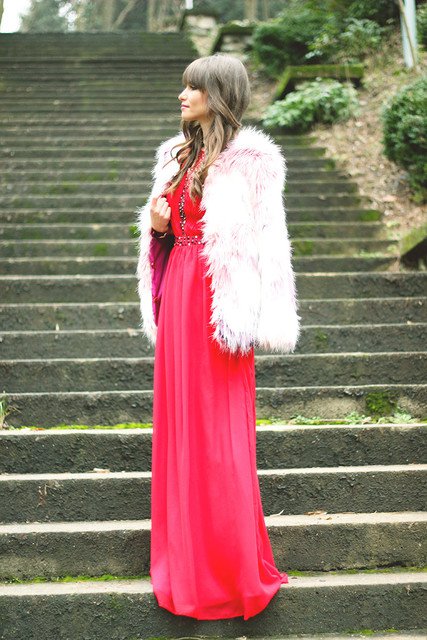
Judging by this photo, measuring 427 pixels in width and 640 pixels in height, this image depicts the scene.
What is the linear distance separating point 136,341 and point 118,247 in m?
1.51

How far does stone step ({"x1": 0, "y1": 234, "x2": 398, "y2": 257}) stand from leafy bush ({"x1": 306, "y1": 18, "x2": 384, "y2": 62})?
471cm

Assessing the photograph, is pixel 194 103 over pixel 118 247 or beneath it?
over

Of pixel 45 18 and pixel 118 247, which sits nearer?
pixel 118 247

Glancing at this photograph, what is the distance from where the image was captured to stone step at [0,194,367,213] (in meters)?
6.89

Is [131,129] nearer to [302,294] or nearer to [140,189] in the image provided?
[140,189]

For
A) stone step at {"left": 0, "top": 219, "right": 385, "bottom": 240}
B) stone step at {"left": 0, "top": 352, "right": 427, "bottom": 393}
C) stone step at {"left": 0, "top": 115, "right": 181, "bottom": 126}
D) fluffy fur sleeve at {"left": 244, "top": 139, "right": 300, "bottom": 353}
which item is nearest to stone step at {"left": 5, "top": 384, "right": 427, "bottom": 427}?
stone step at {"left": 0, "top": 352, "right": 427, "bottom": 393}

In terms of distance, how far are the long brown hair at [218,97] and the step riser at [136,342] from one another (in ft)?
6.39

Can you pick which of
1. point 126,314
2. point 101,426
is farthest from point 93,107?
point 101,426

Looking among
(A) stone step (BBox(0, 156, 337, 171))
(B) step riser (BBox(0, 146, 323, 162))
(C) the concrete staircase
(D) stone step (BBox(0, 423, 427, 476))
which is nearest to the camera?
(C) the concrete staircase

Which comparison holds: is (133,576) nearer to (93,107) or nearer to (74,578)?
(74,578)

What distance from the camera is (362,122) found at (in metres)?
8.49

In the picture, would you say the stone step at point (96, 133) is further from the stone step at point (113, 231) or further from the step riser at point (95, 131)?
the stone step at point (113, 231)

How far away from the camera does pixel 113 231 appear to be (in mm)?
6355

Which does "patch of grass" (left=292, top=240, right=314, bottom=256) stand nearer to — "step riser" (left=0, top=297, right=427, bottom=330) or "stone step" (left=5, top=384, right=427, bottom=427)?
"step riser" (left=0, top=297, right=427, bottom=330)
